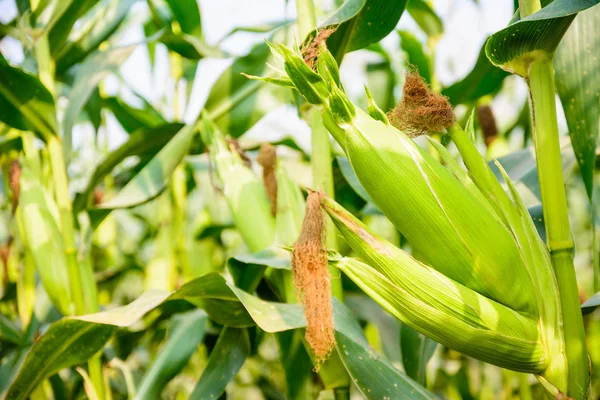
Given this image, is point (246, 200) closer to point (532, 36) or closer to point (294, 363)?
point (294, 363)

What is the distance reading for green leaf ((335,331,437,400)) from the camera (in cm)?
73

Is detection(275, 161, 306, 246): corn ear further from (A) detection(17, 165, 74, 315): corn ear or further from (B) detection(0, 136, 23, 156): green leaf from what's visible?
(B) detection(0, 136, 23, 156): green leaf

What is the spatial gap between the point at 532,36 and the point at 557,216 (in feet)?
0.62

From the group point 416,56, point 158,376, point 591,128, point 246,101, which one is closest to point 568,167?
point 591,128

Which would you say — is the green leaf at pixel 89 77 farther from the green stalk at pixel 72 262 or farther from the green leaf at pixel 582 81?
the green leaf at pixel 582 81

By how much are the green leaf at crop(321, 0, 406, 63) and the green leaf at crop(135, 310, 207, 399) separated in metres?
0.57

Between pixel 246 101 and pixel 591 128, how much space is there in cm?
74

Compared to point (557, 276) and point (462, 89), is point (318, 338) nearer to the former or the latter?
point (557, 276)

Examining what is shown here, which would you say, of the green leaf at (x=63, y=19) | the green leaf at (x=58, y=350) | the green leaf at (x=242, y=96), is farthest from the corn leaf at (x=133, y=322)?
the green leaf at (x=63, y=19)

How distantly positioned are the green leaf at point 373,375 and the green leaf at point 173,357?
15.5 inches

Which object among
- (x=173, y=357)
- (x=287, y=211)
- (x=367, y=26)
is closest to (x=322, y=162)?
(x=287, y=211)

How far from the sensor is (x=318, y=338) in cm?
61

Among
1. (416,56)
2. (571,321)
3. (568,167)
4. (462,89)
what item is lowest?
(571,321)

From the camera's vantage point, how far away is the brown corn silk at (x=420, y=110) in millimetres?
611
